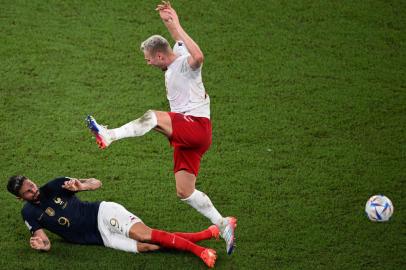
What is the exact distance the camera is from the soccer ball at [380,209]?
616 cm

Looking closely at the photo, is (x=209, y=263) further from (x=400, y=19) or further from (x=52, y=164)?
(x=400, y=19)

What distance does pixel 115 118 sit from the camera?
25.8ft

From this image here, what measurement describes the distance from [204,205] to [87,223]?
110cm

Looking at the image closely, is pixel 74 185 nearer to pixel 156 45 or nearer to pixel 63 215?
pixel 63 215

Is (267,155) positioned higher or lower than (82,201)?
higher

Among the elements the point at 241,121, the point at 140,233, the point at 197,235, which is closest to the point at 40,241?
the point at 140,233

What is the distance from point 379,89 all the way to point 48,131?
409 cm

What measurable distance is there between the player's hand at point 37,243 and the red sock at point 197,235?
1.22 meters

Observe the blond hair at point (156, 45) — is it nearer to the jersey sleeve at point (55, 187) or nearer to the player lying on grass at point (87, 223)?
the player lying on grass at point (87, 223)

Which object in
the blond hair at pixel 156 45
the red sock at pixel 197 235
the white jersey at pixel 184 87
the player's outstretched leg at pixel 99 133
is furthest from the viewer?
the red sock at pixel 197 235

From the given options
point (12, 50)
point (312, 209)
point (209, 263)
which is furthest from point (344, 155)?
point (12, 50)

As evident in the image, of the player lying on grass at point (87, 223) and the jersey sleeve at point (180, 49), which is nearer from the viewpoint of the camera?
the jersey sleeve at point (180, 49)

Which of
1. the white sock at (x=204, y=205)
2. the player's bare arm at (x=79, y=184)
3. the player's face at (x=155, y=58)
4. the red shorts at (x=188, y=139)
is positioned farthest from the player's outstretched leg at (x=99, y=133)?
the white sock at (x=204, y=205)

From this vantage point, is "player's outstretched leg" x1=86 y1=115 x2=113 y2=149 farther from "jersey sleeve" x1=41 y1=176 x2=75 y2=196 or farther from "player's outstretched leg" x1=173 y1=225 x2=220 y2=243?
"player's outstretched leg" x1=173 y1=225 x2=220 y2=243
